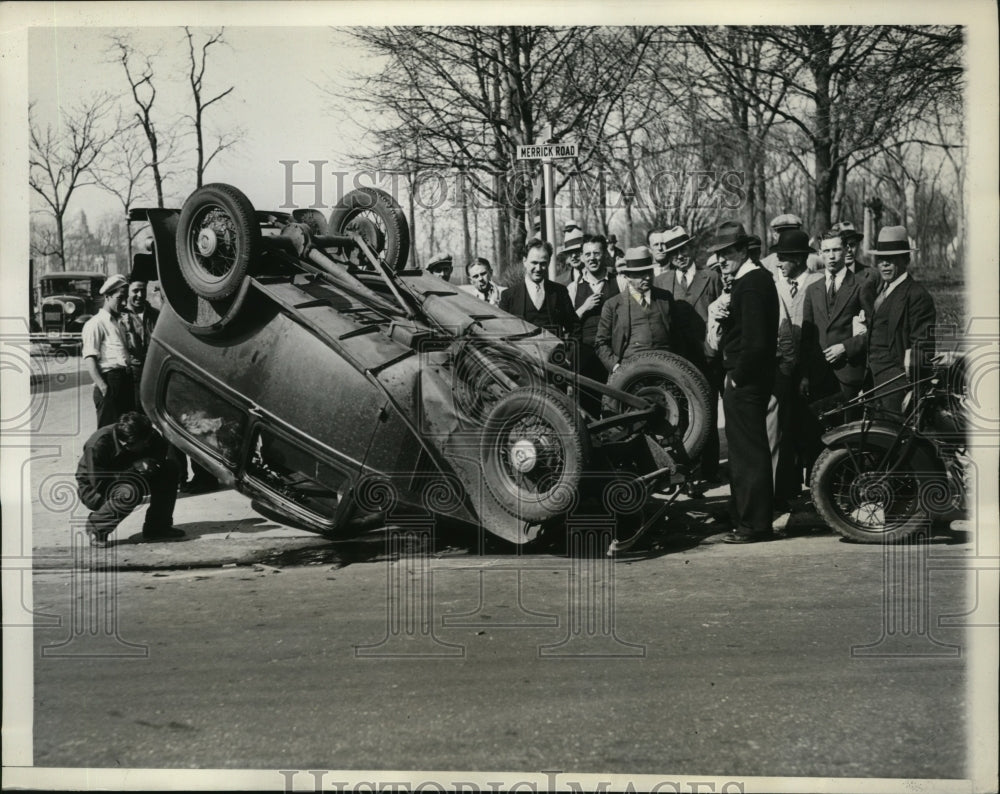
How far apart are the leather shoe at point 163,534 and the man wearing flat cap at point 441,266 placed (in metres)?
1.97

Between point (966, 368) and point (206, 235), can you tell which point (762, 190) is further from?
point (206, 235)

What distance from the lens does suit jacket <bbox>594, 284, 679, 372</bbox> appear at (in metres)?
6.54

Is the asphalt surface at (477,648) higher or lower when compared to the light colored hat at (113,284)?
lower

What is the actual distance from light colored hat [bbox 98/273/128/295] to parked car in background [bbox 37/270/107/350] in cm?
2

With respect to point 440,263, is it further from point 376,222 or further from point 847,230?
point 847,230

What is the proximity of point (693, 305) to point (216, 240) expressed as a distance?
9.17 feet

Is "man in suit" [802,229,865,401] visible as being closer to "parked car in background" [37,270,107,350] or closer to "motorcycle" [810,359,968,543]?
"motorcycle" [810,359,968,543]

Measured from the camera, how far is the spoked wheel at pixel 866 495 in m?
5.92

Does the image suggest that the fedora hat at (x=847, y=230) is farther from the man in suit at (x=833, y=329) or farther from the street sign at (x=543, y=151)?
the street sign at (x=543, y=151)

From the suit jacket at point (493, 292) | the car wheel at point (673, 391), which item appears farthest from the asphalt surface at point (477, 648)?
the suit jacket at point (493, 292)

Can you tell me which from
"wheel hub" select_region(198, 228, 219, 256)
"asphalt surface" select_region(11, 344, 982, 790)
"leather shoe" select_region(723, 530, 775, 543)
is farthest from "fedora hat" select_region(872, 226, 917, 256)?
"wheel hub" select_region(198, 228, 219, 256)

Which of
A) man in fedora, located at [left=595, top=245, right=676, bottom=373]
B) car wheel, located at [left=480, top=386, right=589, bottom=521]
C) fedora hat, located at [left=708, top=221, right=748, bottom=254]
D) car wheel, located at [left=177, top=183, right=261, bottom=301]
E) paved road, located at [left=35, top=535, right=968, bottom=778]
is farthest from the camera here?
man in fedora, located at [left=595, top=245, right=676, bottom=373]

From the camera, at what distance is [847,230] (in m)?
6.49

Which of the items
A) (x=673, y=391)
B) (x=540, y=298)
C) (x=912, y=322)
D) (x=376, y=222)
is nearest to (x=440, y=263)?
(x=376, y=222)
